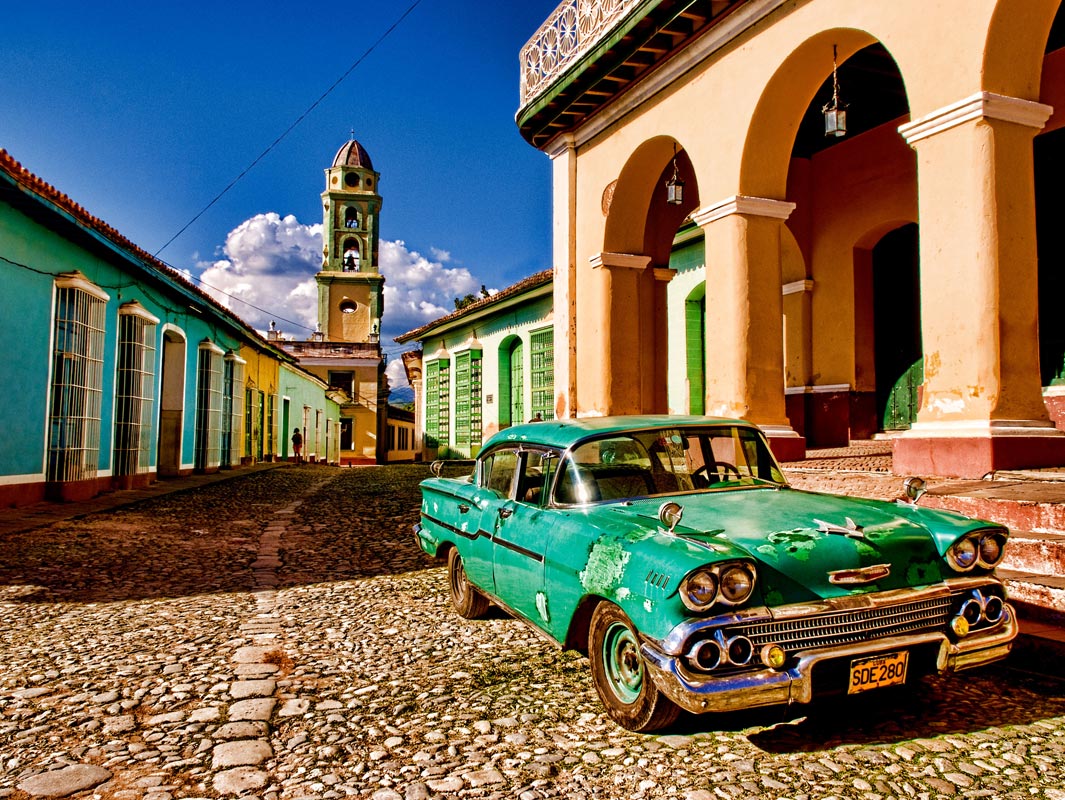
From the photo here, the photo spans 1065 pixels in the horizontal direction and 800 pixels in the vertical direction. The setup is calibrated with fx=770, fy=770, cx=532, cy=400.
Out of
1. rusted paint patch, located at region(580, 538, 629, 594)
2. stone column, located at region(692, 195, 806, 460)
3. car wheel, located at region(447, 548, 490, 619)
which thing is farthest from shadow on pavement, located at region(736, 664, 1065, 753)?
stone column, located at region(692, 195, 806, 460)

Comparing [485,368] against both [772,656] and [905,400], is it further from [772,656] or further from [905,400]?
[772,656]

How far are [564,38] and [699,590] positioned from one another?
377 inches

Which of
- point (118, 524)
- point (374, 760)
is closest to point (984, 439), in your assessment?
point (374, 760)

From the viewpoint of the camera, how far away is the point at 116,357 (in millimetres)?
12547

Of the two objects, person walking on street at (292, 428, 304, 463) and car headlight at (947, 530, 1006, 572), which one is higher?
person walking on street at (292, 428, 304, 463)

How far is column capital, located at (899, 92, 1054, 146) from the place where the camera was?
5.61 meters

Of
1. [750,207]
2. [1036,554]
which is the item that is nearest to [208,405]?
[750,207]

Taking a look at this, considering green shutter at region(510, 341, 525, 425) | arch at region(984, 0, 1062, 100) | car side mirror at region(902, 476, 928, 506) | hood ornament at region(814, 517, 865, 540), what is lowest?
hood ornament at region(814, 517, 865, 540)

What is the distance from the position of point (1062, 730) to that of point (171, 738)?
3.22 metres

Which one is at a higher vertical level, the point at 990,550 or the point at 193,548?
the point at 990,550

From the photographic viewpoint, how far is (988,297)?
5590 mm

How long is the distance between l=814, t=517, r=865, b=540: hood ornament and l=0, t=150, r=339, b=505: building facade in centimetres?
887

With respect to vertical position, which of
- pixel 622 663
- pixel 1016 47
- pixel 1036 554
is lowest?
pixel 622 663

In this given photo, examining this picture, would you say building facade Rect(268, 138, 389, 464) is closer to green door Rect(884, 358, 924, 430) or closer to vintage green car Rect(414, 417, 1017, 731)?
green door Rect(884, 358, 924, 430)
